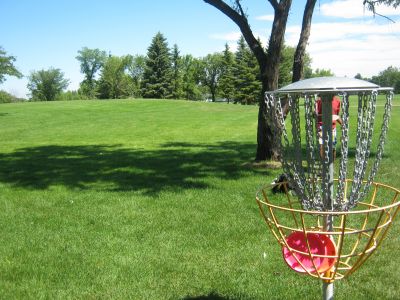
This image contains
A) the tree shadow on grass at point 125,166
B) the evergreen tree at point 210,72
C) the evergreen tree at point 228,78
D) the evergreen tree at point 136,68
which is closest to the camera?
the tree shadow on grass at point 125,166

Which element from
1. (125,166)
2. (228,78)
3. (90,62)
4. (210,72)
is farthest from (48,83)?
(125,166)

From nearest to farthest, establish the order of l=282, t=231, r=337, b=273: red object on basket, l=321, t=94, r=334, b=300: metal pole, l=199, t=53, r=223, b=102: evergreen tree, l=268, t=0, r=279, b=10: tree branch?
l=321, t=94, r=334, b=300: metal pole < l=282, t=231, r=337, b=273: red object on basket < l=268, t=0, r=279, b=10: tree branch < l=199, t=53, r=223, b=102: evergreen tree

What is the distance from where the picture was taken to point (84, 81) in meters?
106

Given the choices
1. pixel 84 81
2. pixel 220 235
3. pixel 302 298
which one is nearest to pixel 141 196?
pixel 220 235

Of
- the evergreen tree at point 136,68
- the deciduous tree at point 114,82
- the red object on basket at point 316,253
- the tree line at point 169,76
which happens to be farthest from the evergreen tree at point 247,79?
the red object on basket at point 316,253

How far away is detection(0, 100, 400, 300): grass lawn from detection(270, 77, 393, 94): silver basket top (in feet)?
7.65

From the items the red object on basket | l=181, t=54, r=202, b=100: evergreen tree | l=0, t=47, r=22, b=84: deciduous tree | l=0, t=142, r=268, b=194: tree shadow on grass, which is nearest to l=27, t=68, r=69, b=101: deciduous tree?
l=181, t=54, r=202, b=100: evergreen tree

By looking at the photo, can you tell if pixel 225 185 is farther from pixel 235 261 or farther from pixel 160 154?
pixel 160 154

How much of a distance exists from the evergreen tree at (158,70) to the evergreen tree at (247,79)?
9.45m

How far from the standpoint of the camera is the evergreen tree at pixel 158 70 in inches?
2506

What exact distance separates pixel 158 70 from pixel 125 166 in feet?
177

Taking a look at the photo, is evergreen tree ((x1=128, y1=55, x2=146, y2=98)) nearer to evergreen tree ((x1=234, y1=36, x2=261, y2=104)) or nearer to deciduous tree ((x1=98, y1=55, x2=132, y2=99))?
deciduous tree ((x1=98, y1=55, x2=132, y2=99))

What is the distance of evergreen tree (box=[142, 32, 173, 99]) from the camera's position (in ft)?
209

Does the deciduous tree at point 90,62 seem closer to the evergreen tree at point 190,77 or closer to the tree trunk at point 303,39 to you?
the evergreen tree at point 190,77
